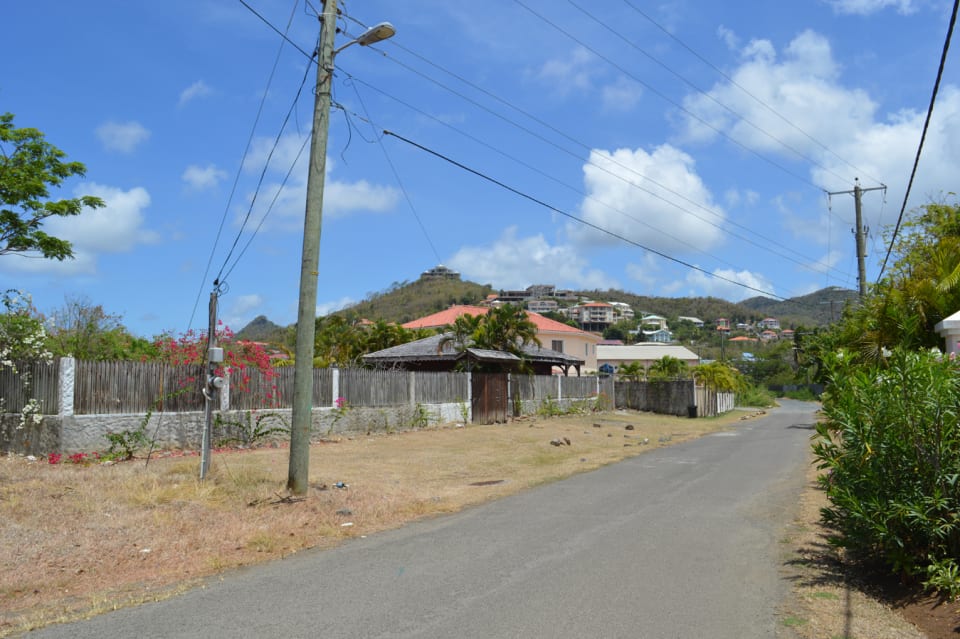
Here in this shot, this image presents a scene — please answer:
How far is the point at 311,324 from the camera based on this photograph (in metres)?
11.5

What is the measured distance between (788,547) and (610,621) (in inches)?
156

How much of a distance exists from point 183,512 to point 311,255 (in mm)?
4126

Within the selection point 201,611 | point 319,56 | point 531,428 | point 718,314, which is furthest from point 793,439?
point 718,314

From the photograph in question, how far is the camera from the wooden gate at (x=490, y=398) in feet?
97.7

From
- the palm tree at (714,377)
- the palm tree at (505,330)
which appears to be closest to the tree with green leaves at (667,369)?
the palm tree at (714,377)

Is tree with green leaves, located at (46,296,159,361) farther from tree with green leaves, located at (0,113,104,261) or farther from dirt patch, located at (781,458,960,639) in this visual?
dirt patch, located at (781,458,960,639)

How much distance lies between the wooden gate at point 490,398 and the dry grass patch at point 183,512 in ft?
35.3

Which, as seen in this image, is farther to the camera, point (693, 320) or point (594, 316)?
point (594, 316)

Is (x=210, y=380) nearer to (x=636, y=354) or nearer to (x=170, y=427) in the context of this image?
(x=170, y=427)

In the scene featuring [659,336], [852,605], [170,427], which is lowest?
[852,605]

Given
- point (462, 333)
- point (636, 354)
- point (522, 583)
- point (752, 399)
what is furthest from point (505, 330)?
point (636, 354)

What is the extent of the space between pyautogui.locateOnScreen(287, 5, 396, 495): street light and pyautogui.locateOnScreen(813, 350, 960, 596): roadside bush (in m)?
7.32

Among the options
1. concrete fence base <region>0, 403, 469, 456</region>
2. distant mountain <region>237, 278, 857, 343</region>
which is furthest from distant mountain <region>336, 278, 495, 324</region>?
concrete fence base <region>0, 403, 469, 456</region>

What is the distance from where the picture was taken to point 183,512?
32.8 feet
